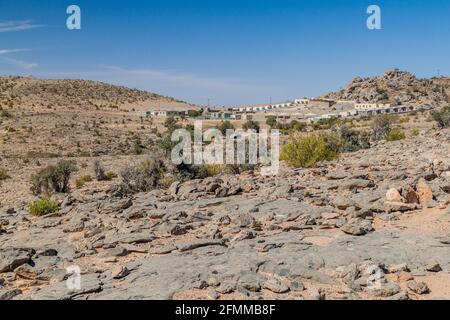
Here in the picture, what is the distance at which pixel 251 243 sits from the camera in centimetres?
974

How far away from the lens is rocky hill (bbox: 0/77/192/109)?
79.8 metres

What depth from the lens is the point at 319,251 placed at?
899cm

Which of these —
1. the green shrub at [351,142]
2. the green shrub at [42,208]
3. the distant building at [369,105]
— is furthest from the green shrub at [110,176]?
the distant building at [369,105]

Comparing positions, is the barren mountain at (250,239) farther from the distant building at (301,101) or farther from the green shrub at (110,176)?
the distant building at (301,101)

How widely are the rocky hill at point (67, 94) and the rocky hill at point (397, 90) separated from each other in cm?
4498

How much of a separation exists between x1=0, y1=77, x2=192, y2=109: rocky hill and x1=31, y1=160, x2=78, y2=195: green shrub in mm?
52905

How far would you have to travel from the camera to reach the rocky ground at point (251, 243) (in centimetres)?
754

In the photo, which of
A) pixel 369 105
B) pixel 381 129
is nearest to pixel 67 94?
pixel 369 105

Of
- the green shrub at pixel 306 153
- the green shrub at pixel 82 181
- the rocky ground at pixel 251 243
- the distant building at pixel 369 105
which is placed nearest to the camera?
the rocky ground at pixel 251 243

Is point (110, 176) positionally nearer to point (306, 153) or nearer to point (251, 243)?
point (306, 153)

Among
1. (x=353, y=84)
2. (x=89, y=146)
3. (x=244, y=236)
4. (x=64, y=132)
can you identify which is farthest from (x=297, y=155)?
(x=353, y=84)
